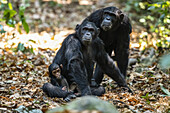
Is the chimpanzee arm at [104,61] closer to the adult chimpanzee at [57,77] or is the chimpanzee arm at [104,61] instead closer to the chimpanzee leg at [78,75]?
the chimpanzee leg at [78,75]

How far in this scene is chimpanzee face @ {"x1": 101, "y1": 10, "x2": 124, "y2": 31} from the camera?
7633 millimetres

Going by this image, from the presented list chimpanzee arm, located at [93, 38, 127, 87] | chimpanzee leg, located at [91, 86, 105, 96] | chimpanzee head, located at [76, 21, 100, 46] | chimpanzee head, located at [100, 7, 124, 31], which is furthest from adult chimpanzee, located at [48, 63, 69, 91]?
chimpanzee head, located at [100, 7, 124, 31]

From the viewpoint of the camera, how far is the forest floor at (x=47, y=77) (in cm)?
584

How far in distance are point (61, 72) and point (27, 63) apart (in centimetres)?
227

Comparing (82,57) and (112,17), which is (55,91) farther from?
(112,17)

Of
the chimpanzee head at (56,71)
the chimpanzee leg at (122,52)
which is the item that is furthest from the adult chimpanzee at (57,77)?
the chimpanzee leg at (122,52)

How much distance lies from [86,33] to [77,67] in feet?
2.82

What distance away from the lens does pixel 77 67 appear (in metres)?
6.33

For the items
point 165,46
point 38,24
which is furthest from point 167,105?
point 38,24

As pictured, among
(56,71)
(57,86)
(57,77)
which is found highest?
(56,71)

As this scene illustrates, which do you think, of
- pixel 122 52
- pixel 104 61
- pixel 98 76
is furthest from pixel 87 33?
pixel 122 52

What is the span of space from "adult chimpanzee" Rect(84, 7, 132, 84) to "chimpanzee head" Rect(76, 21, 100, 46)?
957 millimetres

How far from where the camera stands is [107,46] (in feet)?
27.5

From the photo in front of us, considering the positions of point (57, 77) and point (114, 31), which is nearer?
point (57, 77)
